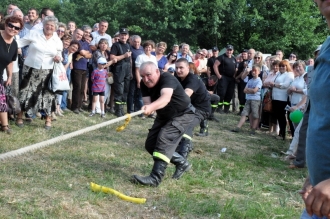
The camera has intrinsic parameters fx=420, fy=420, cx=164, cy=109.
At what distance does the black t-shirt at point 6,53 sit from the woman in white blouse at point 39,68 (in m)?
0.44

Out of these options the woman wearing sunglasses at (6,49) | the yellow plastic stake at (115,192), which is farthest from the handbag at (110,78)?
the yellow plastic stake at (115,192)

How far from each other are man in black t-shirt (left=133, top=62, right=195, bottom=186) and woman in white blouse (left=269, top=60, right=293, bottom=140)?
4.02 m

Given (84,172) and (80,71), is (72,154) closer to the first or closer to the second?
(84,172)

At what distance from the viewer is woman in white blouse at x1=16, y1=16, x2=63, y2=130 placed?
6.87 m

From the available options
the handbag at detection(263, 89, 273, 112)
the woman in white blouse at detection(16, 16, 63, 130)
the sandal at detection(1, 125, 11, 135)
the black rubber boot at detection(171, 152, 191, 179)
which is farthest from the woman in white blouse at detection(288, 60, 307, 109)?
the sandal at detection(1, 125, 11, 135)

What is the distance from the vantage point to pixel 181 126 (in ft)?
16.9

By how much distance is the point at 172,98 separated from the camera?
5.15 meters

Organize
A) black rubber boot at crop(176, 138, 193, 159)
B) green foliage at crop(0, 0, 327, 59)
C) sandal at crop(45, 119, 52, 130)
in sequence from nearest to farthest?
black rubber boot at crop(176, 138, 193, 159) < sandal at crop(45, 119, 52, 130) < green foliage at crop(0, 0, 327, 59)

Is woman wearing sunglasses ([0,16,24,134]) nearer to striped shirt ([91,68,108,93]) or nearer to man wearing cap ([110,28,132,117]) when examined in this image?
striped shirt ([91,68,108,93])

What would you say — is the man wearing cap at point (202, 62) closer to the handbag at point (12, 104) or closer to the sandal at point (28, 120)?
the sandal at point (28, 120)

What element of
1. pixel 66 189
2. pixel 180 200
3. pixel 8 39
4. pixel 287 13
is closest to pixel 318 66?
pixel 180 200

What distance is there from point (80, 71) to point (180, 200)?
5.36 m

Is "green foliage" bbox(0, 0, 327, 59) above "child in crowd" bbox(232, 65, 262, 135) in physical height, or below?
above

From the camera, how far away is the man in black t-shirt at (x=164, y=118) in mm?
4820
